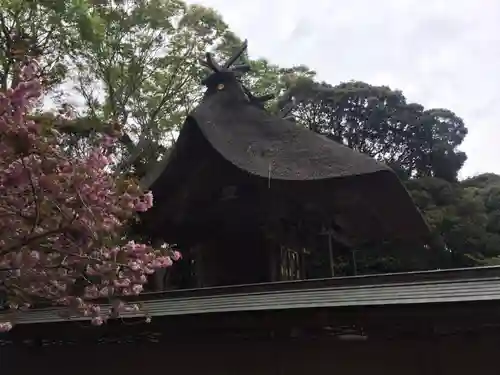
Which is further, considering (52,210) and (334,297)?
(334,297)

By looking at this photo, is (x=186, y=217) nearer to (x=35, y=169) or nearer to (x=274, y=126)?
(x=274, y=126)

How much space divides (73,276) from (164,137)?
13.7 metres

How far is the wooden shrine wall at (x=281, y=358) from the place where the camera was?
5324 millimetres

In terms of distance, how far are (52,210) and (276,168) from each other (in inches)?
222

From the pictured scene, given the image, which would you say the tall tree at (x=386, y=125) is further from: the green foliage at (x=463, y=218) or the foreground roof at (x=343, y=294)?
the foreground roof at (x=343, y=294)

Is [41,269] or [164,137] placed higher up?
[164,137]

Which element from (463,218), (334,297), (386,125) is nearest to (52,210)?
(334,297)

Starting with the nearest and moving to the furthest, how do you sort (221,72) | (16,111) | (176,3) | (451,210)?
(16,111) < (221,72) < (176,3) < (451,210)

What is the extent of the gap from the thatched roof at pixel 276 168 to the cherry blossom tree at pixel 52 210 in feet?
A: 16.1

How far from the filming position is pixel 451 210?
1889 cm

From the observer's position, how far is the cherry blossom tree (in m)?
3.64

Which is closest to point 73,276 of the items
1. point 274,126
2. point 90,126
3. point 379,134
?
point 90,126

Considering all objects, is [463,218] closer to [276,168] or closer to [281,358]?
[276,168]

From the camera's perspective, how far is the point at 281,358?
20.6 ft
